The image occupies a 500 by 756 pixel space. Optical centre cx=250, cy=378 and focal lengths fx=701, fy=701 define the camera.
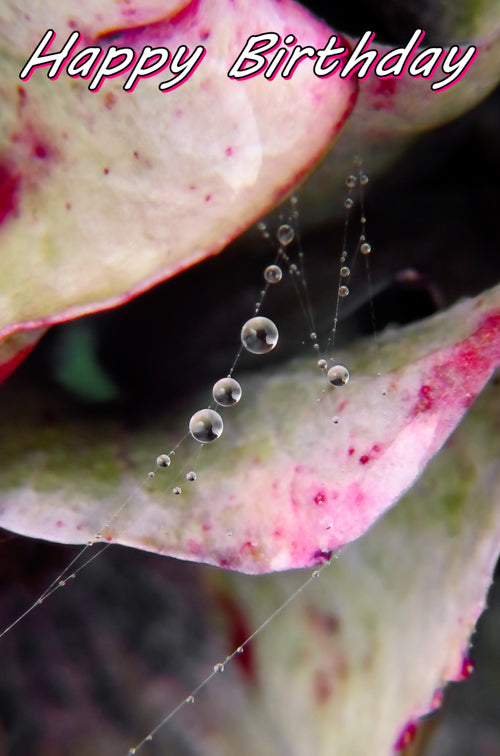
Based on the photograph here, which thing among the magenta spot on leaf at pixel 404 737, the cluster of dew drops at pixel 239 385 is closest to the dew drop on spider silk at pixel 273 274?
the cluster of dew drops at pixel 239 385

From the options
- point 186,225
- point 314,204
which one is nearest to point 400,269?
point 314,204

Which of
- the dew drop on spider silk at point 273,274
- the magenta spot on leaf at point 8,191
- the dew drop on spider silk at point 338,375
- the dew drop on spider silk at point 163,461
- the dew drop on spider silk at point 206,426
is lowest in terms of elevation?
the dew drop on spider silk at point 163,461

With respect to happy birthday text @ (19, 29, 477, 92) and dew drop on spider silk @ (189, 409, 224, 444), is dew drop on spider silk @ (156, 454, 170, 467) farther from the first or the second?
happy birthday text @ (19, 29, 477, 92)

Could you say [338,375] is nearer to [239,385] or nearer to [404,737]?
[239,385]

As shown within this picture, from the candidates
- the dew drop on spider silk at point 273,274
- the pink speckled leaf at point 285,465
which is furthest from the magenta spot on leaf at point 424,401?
the dew drop on spider silk at point 273,274

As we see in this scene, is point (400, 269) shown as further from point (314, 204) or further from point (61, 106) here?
point (61, 106)

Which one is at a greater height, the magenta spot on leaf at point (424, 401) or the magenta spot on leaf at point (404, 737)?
the magenta spot on leaf at point (424, 401)

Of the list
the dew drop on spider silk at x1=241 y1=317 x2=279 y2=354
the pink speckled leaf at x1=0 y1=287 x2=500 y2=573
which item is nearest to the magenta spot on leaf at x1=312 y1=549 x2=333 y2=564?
the pink speckled leaf at x1=0 y1=287 x2=500 y2=573

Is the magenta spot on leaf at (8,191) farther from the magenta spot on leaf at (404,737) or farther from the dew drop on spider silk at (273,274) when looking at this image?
the magenta spot on leaf at (404,737)

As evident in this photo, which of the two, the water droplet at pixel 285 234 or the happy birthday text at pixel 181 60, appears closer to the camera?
the happy birthday text at pixel 181 60
